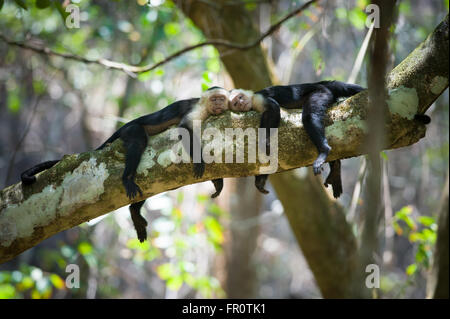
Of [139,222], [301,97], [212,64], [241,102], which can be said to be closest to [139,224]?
[139,222]

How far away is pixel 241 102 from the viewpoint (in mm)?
3627

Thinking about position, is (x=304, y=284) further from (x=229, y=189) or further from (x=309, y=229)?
(x=309, y=229)

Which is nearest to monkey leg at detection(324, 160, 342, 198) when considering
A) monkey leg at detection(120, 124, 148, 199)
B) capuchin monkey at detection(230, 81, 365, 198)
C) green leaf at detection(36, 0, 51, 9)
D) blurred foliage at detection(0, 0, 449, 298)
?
capuchin monkey at detection(230, 81, 365, 198)

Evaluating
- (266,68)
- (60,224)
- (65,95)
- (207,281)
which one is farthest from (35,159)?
(60,224)

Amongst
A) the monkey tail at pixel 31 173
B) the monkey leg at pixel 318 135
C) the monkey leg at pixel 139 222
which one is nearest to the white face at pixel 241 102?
the monkey leg at pixel 318 135

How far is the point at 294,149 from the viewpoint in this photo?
2.76 m

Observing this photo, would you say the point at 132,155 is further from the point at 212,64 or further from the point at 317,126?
the point at 212,64

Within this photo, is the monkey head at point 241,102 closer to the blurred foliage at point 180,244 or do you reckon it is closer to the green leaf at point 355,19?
the blurred foliage at point 180,244

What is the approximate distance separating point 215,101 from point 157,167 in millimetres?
960

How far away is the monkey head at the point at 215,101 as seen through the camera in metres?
3.49

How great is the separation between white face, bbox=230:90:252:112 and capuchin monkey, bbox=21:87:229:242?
66mm

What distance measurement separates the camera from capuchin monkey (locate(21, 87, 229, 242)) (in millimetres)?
2836

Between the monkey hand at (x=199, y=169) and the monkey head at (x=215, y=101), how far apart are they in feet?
2.67

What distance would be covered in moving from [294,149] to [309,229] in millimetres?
1968
